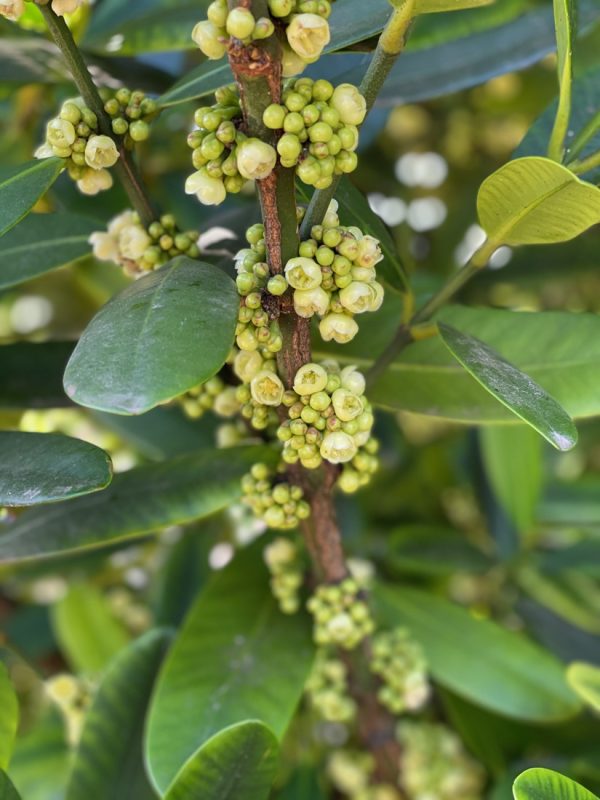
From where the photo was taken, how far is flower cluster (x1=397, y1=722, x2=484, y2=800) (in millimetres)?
1075

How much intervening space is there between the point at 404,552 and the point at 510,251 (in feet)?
1.77

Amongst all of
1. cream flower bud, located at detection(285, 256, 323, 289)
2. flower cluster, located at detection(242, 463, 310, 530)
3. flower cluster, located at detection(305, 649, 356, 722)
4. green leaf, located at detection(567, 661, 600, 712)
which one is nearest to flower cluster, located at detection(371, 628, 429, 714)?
flower cluster, located at detection(305, 649, 356, 722)

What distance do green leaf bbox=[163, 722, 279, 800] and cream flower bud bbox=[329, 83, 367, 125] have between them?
1.42ft

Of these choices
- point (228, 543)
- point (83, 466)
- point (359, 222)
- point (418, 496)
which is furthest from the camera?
point (418, 496)

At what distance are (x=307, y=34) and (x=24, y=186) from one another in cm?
23

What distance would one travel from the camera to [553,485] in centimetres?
150

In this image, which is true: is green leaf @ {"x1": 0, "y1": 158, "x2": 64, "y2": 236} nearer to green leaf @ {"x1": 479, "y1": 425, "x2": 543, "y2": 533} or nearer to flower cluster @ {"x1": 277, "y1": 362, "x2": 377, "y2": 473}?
flower cluster @ {"x1": 277, "y1": 362, "x2": 377, "y2": 473}

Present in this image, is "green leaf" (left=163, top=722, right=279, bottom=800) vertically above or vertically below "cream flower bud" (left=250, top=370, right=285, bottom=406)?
below

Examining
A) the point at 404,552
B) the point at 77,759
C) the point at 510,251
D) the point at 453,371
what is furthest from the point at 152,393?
the point at 510,251

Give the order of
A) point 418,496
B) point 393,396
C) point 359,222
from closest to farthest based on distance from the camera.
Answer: point 359,222
point 393,396
point 418,496

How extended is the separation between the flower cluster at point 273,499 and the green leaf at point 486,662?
0.43 meters

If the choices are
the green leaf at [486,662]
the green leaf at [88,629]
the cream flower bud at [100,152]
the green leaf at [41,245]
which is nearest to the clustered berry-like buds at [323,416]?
the cream flower bud at [100,152]

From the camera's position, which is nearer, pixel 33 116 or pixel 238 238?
pixel 238 238

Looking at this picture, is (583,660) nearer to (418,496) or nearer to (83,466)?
(418,496)
